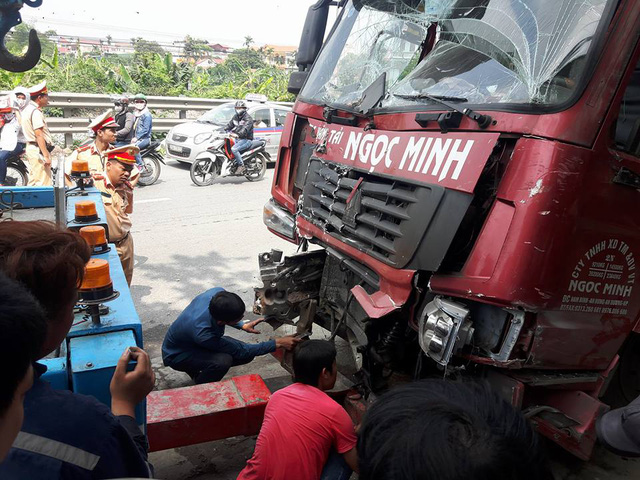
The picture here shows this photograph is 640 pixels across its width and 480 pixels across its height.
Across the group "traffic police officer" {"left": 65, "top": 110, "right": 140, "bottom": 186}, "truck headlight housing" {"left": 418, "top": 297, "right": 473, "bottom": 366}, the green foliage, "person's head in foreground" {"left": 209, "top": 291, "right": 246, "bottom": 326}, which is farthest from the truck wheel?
"truck headlight housing" {"left": 418, "top": 297, "right": 473, "bottom": 366}

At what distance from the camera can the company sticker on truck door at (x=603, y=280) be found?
247 centimetres

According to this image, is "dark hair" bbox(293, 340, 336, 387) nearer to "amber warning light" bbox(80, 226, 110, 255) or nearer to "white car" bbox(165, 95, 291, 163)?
"amber warning light" bbox(80, 226, 110, 255)

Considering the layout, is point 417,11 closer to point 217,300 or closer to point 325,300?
point 325,300

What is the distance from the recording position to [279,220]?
4.26 meters

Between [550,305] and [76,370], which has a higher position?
[550,305]

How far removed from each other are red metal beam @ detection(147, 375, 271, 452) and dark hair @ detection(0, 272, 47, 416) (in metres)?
1.91

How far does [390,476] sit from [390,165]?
7.20 feet

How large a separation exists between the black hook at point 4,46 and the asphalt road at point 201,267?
89.9 inches

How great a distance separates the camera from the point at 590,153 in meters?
2.32

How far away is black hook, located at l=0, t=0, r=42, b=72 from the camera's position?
1.47 metres

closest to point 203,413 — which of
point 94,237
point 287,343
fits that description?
point 287,343

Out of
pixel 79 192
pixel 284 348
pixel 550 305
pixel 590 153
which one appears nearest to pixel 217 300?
pixel 284 348

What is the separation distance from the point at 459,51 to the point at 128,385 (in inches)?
100.0

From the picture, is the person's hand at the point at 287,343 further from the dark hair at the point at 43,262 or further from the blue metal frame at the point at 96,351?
the dark hair at the point at 43,262
